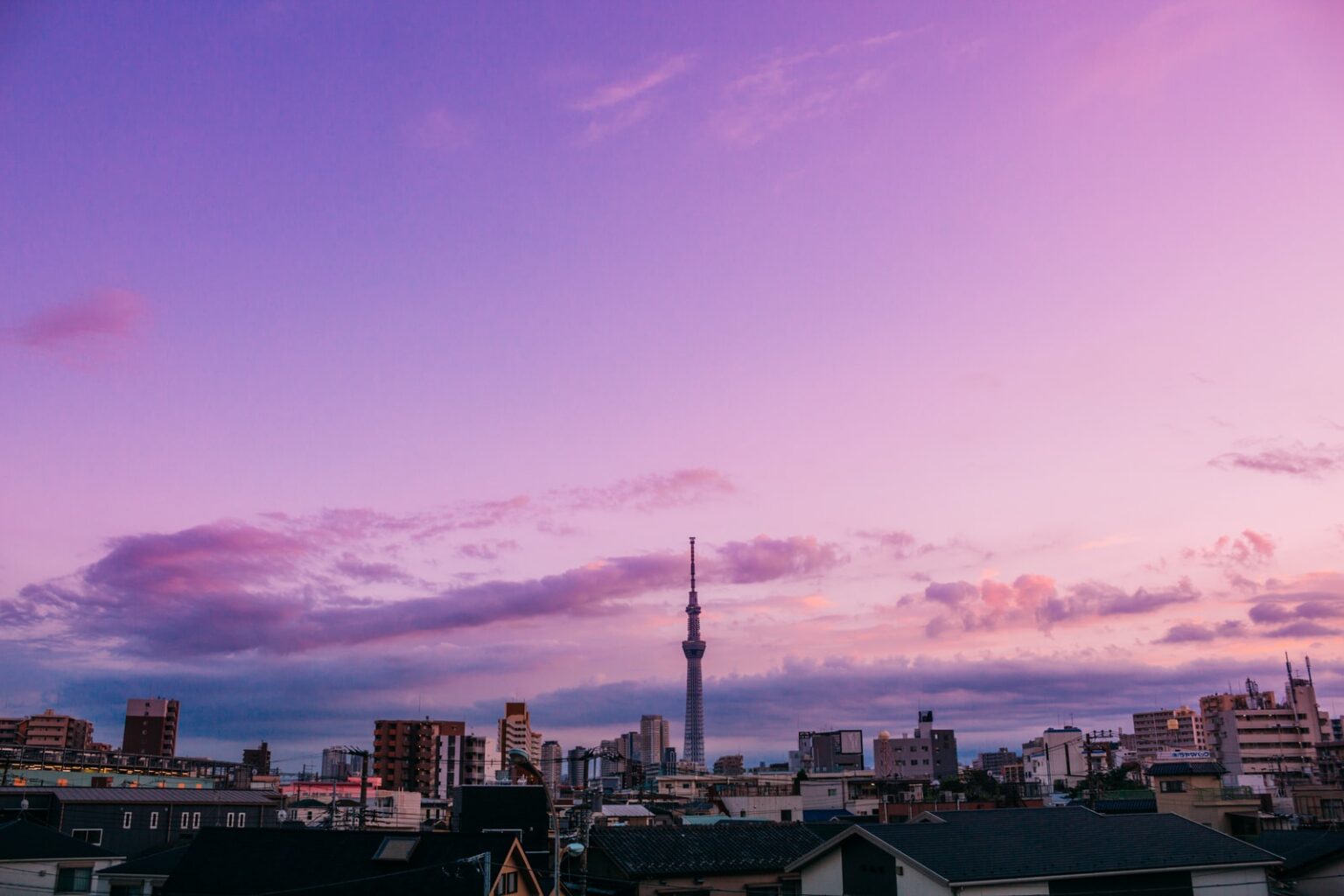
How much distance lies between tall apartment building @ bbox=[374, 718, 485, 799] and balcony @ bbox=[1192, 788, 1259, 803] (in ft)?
459

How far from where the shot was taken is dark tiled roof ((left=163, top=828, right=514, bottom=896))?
123 ft

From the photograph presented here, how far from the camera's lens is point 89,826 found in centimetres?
6091

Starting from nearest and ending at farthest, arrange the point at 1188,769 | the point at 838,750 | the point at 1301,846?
the point at 1301,846 < the point at 1188,769 < the point at 838,750

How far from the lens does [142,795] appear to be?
212 feet

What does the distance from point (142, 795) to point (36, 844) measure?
1665cm

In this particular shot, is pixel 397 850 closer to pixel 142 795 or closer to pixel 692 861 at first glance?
pixel 692 861

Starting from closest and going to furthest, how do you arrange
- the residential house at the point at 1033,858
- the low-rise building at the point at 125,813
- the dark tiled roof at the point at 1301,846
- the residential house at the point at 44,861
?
the residential house at the point at 1033,858 < the dark tiled roof at the point at 1301,846 < the residential house at the point at 44,861 < the low-rise building at the point at 125,813

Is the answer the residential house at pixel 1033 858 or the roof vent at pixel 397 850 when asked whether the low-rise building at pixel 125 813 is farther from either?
the residential house at pixel 1033 858

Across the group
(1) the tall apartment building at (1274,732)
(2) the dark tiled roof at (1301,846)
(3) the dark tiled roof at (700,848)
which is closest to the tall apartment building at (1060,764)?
(1) the tall apartment building at (1274,732)

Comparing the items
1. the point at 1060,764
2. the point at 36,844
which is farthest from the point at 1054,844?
the point at 1060,764

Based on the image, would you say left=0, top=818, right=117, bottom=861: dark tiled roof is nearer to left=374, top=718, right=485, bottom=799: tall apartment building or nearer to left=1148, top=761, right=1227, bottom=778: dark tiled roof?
left=1148, top=761, right=1227, bottom=778: dark tiled roof

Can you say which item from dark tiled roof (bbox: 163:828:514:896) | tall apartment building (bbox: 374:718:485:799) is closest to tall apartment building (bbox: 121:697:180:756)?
tall apartment building (bbox: 374:718:485:799)

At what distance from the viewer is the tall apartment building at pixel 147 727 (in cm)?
18300

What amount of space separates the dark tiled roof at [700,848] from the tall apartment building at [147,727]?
16362 cm
